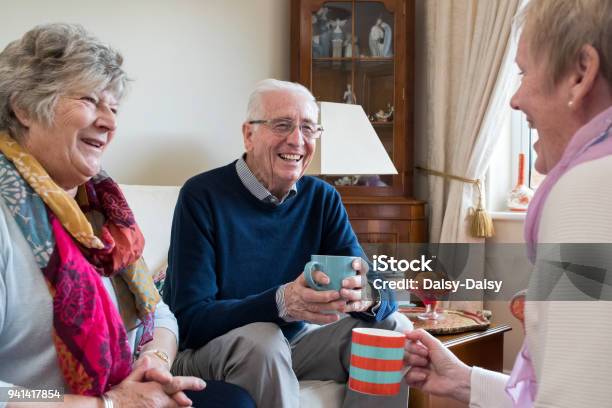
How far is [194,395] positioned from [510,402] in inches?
25.5

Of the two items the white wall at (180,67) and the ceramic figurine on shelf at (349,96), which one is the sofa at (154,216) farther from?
the ceramic figurine on shelf at (349,96)

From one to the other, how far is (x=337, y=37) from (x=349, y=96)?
307 mm

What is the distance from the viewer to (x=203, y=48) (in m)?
3.31

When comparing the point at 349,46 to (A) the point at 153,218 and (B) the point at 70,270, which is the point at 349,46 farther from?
(B) the point at 70,270

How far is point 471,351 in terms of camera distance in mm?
2291

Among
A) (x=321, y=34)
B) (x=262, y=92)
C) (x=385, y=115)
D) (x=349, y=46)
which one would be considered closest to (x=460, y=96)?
(x=385, y=115)

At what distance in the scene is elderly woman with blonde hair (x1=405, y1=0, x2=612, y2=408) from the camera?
677 mm

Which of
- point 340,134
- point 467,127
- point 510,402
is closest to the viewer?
point 510,402

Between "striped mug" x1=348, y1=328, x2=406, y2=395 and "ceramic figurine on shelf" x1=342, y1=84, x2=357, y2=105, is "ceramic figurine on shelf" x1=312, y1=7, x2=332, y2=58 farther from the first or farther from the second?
"striped mug" x1=348, y1=328, x2=406, y2=395

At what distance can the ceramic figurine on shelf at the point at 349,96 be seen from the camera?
136 inches

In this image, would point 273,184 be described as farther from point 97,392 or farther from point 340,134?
point 340,134

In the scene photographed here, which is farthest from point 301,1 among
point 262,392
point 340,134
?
point 262,392

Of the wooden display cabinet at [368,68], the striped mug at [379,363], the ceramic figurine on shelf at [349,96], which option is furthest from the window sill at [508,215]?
the striped mug at [379,363]

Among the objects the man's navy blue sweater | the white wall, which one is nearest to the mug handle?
the man's navy blue sweater
